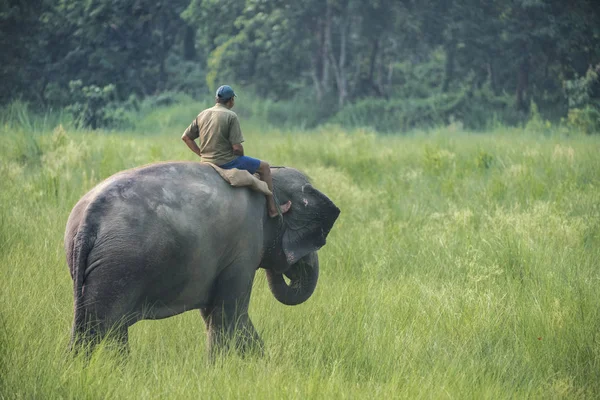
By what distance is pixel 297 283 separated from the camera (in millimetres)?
6117

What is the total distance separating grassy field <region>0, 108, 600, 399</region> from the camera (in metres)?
4.62

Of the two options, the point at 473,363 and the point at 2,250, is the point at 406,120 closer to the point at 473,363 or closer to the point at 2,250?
the point at 2,250

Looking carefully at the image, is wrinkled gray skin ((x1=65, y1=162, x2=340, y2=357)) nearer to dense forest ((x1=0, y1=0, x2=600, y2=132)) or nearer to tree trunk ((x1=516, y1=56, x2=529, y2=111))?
dense forest ((x1=0, y1=0, x2=600, y2=132))

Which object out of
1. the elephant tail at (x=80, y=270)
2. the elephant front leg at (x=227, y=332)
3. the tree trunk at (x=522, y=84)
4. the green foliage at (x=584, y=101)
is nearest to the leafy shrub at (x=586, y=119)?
the green foliage at (x=584, y=101)

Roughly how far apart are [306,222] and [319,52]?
24823mm

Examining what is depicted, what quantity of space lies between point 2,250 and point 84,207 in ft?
10.9

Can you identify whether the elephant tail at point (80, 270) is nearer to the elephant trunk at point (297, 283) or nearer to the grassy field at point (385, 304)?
the grassy field at point (385, 304)

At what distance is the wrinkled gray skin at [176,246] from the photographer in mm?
4574

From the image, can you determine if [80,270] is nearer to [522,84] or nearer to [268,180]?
[268,180]

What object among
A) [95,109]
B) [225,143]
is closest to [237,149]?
[225,143]

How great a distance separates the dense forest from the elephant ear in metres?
20.3

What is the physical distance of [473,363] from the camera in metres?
5.28

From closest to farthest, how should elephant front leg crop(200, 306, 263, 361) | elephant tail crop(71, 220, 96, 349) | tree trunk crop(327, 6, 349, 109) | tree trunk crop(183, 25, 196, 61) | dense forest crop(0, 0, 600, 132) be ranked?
elephant tail crop(71, 220, 96, 349) → elephant front leg crop(200, 306, 263, 361) → dense forest crop(0, 0, 600, 132) → tree trunk crop(327, 6, 349, 109) → tree trunk crop(183, 25, 196, 61)

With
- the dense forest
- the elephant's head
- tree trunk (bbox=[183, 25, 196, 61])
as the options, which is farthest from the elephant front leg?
tree trunk (bbox=[183, 25, 196, 61])
